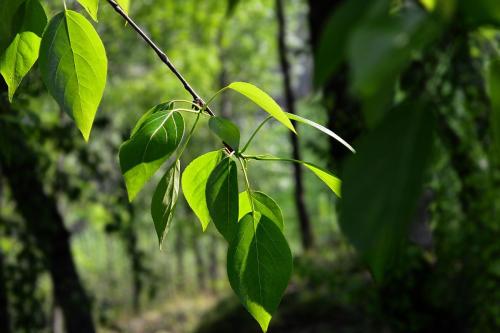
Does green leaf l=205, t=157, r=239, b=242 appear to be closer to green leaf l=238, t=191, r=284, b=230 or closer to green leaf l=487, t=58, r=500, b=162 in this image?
green leaf l=238, t=191, r=284, b=230

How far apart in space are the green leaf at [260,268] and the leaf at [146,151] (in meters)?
0.10

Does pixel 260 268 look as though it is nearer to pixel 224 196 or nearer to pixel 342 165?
pixel 224 196

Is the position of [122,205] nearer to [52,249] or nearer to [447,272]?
[52,249]

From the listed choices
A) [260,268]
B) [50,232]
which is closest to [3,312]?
[50,232]

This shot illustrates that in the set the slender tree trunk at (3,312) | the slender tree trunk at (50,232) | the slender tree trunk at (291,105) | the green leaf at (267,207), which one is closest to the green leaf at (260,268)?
the green leaf at (267,207)

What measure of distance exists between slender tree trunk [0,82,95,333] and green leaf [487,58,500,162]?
2615mm

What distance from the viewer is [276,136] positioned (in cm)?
1647

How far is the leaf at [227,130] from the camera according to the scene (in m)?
0.58

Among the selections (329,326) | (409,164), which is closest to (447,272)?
(329,326)

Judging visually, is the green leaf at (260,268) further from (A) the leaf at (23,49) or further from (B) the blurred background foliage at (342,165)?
(A) the leaf at (23,49)

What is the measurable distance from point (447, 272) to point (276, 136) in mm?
12458

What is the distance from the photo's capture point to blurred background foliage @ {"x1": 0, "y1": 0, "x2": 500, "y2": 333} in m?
0.28

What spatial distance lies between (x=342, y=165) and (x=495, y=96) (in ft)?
6.69

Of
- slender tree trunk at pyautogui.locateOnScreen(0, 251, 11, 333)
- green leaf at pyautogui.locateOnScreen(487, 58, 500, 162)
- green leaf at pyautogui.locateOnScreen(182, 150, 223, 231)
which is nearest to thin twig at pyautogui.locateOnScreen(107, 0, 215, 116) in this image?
green leaf at pyautogui.locateOnScreen(182, 150, 223, 231)
